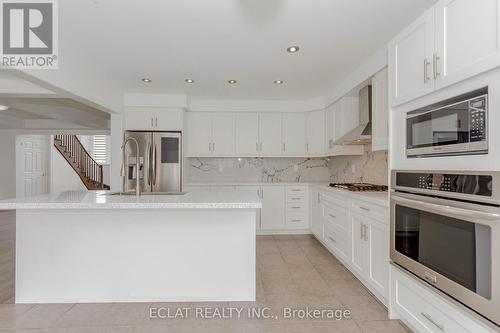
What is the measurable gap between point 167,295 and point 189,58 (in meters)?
2.41

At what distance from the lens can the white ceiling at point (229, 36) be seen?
2.23 m

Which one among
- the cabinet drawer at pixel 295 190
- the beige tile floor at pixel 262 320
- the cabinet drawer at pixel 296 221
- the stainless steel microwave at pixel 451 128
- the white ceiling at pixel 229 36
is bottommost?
the beige tile floor at pixel 262 320

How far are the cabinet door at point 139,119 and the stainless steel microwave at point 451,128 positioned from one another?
3864mm

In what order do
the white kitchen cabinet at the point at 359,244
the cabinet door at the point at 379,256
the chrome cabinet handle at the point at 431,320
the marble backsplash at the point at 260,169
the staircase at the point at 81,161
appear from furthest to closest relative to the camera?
the staircase at the point at 81,161, the marble backsplash at the point at 260,169, the white kitchen cabinet at the point at 359,244, the cabinet door at the point at 379,256, the chrome cabinet handle at the point at 431,320

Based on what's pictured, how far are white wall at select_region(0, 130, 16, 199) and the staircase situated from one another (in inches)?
60.2

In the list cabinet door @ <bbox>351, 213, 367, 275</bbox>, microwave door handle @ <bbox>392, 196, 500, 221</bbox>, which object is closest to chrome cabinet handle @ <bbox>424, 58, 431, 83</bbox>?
microwave door handle @ <bbox>392, 196, 500, 221</bbox>

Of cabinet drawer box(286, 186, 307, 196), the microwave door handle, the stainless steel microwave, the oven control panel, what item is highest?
the stainless steel microwave

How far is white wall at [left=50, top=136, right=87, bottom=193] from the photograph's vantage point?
29.9ft

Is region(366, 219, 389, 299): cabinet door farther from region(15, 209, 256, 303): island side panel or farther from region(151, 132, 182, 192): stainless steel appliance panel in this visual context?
region(151, 132, 182, 192): stainless steel appliance panel

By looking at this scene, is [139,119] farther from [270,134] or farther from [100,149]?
[100,149]

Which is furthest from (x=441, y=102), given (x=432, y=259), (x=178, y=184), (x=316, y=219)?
(x=178, y=184)

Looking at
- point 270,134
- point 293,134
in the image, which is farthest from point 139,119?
point 293,134

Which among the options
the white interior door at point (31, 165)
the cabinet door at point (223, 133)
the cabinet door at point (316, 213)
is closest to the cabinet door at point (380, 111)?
the cabinet door at point (316, 213)

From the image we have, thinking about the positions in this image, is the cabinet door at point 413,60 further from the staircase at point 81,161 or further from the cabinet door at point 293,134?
the staircase at point 81,161
